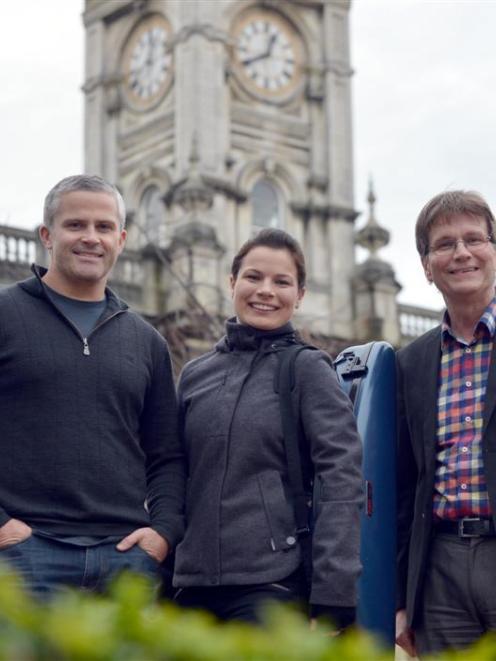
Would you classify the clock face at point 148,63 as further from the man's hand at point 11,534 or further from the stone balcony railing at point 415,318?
the man's hand at point 11,534

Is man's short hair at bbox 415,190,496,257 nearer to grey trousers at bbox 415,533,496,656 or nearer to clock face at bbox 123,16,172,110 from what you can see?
grey trousers at bbox 415,533,496,656

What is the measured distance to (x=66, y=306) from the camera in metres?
3.76

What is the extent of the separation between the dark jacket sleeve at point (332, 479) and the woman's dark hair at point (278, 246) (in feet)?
0.95

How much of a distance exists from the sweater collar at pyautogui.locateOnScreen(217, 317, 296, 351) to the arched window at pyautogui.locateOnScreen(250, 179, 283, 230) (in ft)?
100

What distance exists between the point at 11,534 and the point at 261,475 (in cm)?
65

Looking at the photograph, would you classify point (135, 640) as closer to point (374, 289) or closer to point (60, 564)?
point (60, 564)

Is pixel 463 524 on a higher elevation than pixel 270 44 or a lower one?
lower

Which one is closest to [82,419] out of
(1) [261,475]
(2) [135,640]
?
(1) [261,475]

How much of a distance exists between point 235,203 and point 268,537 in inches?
1204

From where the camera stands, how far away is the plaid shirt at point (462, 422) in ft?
12.5

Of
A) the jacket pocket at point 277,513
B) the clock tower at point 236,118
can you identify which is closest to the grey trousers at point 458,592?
the jacket pocket at point 277,513

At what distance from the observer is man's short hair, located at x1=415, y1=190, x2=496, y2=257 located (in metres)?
4.02

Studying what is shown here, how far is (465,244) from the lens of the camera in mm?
3984

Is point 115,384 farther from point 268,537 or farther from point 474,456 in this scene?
point 474,456
